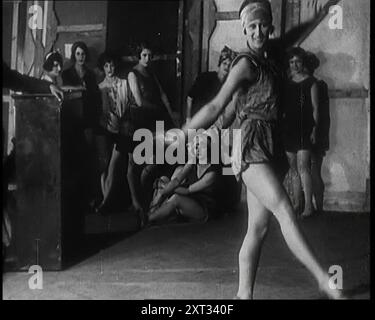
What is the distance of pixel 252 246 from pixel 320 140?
215 centimetres

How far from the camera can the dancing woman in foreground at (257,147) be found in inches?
115

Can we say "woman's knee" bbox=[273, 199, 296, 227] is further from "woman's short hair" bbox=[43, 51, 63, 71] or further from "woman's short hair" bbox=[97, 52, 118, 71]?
"woman's short hair" bbox=[43, 51, 63, 71]

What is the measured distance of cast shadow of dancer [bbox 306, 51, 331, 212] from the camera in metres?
4.68

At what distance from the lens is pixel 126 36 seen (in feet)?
16.8

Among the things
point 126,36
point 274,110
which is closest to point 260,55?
point 274,110

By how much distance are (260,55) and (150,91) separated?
6.34 ft

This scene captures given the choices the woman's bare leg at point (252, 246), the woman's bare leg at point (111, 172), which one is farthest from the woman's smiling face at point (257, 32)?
the woman's bare leg at point (111, 172)

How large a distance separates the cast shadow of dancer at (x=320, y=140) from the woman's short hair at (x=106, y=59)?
6.72 ft

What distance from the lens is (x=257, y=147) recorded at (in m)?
3.08

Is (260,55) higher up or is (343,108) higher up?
(260,55)

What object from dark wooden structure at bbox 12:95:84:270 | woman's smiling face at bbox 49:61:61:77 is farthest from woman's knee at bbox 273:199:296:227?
woman's smiling face at bbox 49:61:61:77
